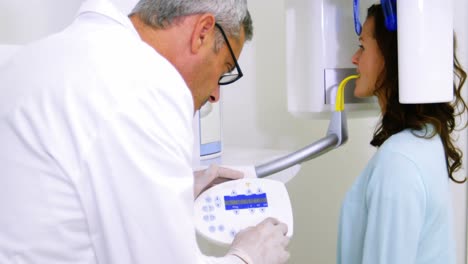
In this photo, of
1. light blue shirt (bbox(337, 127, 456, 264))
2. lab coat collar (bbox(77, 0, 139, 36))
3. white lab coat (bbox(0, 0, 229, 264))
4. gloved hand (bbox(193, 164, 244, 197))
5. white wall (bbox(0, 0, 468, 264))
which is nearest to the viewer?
white lab coat (bbox(0, 0, 229, 264))

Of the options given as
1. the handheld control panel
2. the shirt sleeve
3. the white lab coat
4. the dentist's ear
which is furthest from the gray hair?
the shirt sleeve

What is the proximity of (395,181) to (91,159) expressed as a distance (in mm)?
688

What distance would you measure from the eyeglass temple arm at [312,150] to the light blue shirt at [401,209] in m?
0.16

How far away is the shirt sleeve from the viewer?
3.40 ft

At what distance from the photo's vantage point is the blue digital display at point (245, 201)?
3.51ft

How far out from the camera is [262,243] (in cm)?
96

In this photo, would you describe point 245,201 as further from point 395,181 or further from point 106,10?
point 106,10

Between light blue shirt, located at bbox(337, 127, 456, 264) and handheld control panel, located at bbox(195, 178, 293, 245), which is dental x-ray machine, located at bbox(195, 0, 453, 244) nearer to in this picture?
handheld control panel, located at bbox(195, 178, 293, 245)

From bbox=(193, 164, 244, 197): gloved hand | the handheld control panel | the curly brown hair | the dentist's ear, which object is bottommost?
the handheld control panel

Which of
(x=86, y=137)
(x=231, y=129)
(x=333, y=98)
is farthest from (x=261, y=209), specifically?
(x=231, y=129)

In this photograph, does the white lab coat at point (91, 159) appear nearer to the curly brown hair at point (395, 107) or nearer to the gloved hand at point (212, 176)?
the gloved hand at point (212, 176)

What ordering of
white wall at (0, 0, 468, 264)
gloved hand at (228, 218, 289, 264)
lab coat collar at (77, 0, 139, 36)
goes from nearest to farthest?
lab coat collar at (77, 0, 139, 36)
gloved hand at (228, 218, 289, 264)
white wall at (0, 0, 468, 264)

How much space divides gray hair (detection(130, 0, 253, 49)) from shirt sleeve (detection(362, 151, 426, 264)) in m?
0.47

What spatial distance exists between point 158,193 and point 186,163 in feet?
0.26
